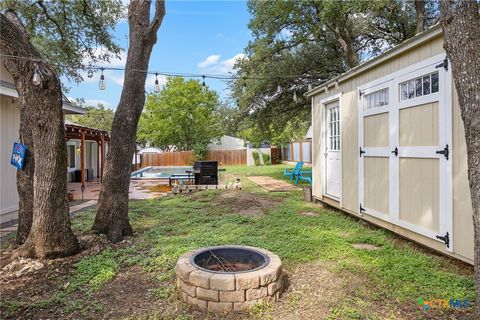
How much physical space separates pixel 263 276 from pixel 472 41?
2.38 m

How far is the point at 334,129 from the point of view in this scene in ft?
23.1

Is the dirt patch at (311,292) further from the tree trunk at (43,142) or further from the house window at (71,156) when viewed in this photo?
the house window at (71,156)

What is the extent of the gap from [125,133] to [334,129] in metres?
4.36

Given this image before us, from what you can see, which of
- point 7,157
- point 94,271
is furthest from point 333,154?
point 7,157

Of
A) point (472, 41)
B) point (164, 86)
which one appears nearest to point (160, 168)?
point (164, 86)

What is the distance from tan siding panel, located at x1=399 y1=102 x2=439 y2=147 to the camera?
3871 mm

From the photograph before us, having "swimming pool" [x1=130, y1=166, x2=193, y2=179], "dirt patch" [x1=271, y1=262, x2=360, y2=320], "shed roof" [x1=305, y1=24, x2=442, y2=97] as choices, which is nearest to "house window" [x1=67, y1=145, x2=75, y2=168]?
"swimming pool" [x1=130, y1=166, x2=193, y2=179]

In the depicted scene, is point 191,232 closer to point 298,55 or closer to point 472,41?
point 472,41

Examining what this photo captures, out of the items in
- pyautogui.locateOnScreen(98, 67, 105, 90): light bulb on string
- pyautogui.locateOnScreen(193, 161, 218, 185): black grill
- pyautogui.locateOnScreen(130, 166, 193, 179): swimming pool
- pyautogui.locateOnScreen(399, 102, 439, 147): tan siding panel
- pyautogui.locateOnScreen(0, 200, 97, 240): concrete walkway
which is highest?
pyautogui.locateOnScreen(98, 67, 105, 90): light bulb on string

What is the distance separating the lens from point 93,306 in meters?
2.90

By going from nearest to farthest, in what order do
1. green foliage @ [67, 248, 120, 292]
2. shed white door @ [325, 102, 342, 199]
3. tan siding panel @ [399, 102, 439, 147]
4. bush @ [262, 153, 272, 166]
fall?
1. green foliage @ [67, 248, 120, 292]
2. tan siding panel @ [399, 102, 439, 147]
3. shed white door @ [325, 102, 342, 199]
4. bush @ [262, 153, 272, 166]

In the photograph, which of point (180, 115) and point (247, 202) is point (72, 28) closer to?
point (247, 202)

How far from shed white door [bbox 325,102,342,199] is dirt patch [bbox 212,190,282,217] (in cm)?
142

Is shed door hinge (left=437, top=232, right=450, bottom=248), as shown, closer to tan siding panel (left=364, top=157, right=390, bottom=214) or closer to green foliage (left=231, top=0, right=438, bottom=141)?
tan siding panel (left=364, top=157, right=390, bottom=214)
